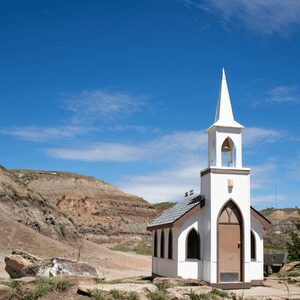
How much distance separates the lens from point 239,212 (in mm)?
21719

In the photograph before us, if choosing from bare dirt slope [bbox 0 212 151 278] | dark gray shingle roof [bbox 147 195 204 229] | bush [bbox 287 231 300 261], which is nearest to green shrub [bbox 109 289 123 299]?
dark gray shingle roof [bbox 147 195 204 229]

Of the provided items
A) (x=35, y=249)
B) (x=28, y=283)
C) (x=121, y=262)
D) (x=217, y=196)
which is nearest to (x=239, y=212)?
(x=217, y=196)

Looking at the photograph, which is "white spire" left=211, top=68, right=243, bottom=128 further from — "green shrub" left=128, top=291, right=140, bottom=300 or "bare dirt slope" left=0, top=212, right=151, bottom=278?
"bare dirt slope" left=0, top=212, right=151, bottom=278

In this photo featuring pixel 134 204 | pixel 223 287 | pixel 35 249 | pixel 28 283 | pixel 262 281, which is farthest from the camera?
pixel 134 204

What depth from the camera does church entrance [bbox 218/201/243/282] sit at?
70.0 ft

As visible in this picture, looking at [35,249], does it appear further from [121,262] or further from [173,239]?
[173,239]

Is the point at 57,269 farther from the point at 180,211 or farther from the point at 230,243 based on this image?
the point at 230,243

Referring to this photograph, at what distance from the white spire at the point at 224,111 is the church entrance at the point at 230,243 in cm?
379

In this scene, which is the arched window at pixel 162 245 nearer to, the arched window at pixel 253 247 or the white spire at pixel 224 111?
the arched window at pixel 253 247

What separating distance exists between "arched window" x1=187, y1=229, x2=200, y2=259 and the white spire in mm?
5285

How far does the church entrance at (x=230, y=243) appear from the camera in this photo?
2134cm

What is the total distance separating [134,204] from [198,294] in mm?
88473

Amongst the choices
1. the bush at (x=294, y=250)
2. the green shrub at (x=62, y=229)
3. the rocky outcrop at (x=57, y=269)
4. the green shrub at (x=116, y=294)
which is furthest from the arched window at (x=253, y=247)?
the green shrub at (x=62, y=229)

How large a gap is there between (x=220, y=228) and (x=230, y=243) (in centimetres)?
84
